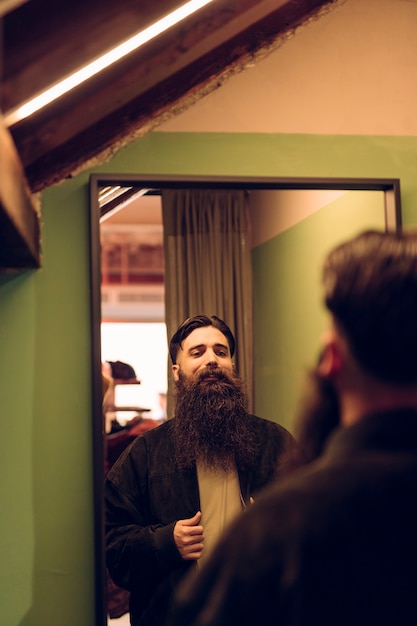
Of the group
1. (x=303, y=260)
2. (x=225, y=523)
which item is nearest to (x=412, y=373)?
(x=225, y=523)

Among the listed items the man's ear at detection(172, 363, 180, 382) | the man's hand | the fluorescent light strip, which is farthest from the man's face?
the fluorescent light strip

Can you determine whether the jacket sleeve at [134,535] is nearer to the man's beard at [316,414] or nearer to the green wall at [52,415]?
the green wall at [52,415]

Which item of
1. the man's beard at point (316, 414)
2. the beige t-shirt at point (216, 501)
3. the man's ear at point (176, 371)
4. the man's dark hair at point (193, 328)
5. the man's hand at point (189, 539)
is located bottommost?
the man's hand at point (189, 539)

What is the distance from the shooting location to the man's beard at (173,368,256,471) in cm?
211

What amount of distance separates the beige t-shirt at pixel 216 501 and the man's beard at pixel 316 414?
3.47 ft

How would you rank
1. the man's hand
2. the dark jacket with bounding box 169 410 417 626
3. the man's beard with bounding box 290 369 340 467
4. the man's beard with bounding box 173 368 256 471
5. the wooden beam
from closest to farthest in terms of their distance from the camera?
the dark jacket with bounding box 169 410 417 626 → the man's beard with bounding box 290 369 340 467 → the wooden beam → the man's hand → the man's beard with bounding box 173 368 256 471

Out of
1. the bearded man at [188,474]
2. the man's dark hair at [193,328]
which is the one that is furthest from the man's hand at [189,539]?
the man's dark hair at [193,328]

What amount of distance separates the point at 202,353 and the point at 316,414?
115 cm

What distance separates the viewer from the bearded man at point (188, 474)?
2.01 metres

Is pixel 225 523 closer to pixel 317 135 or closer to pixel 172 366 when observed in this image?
pixel 172 366

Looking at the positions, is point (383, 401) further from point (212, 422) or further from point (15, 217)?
point (212, 422)

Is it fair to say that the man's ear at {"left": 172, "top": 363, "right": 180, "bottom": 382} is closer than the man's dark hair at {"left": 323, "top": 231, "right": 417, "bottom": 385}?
No

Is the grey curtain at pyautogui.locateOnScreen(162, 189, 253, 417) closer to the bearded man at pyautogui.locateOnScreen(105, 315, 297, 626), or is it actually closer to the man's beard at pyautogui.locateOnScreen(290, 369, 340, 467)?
the bearded man at pyautogui.locateOnScreen(105, 315, 297, 626)

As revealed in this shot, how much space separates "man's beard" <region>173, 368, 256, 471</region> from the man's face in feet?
0.05
